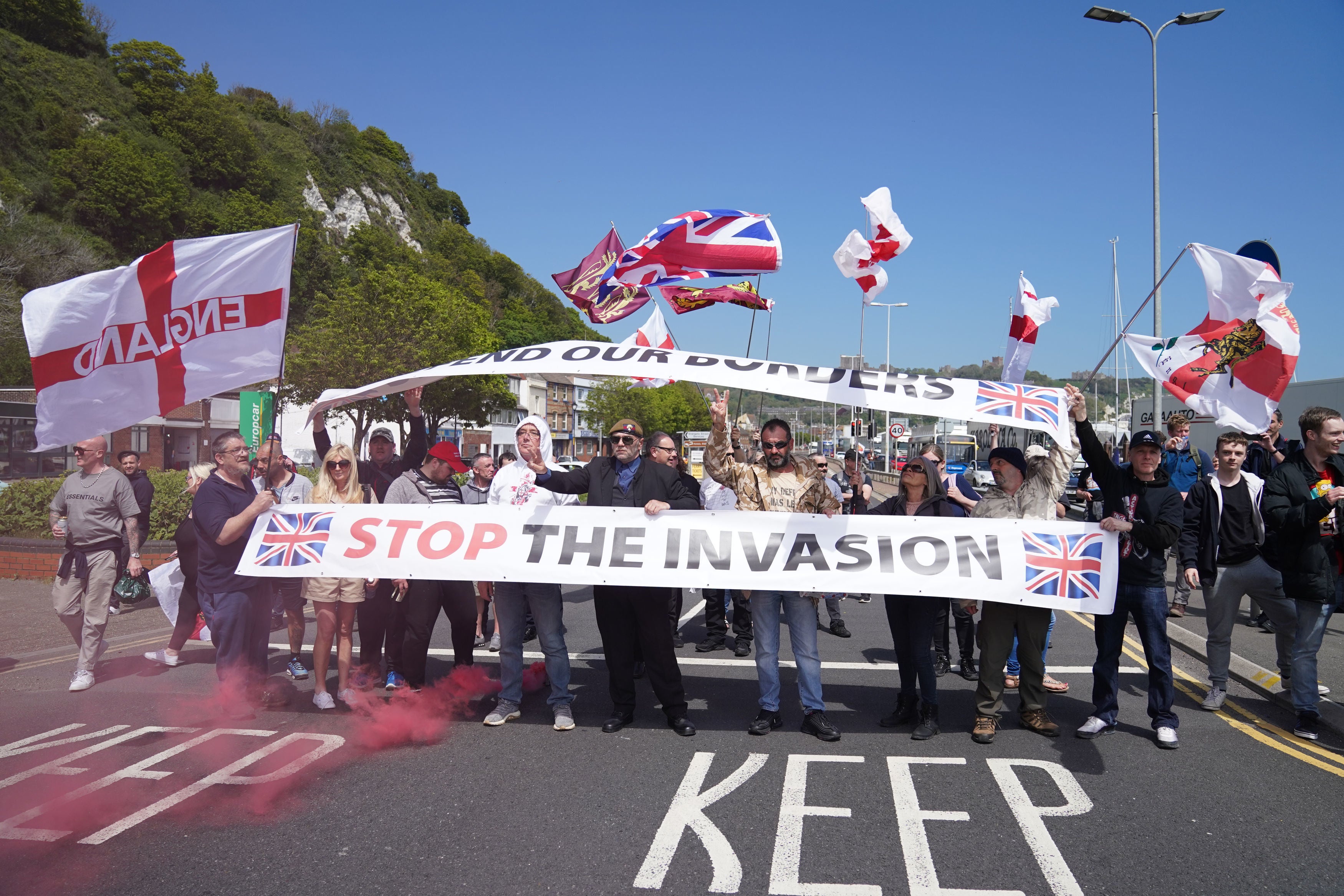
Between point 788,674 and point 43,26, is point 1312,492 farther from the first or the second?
point 43,26

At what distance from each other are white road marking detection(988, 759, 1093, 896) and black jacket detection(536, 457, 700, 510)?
2.48 m

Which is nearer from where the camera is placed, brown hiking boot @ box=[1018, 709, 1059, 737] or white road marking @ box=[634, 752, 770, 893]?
white road marking @ box=[634, 752, 770, 893]

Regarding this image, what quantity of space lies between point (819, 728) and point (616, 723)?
1.34 meters

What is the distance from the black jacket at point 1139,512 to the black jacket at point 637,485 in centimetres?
264

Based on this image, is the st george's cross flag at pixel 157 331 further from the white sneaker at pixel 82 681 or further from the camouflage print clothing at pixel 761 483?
the camouflage print clothing at pixel 761 483

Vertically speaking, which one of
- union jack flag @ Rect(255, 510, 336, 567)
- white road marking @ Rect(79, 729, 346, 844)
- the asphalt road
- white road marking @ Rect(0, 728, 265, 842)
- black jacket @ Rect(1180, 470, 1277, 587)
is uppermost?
black jacket @ Rect(1180, 470, 1277, 587)

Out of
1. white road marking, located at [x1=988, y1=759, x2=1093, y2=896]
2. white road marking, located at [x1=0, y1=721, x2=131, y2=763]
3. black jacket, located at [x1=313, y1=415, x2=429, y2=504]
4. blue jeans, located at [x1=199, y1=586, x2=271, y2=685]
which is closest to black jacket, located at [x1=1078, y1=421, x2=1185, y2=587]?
white road marking, located at [x1=988, y1=759, x2=1093, y2=896]

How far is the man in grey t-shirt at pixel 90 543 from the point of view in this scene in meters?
6.73

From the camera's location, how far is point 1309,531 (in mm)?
5672

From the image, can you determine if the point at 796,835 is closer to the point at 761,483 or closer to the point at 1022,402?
the point at 761,483

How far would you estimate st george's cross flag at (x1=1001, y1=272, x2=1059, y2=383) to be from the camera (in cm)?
656

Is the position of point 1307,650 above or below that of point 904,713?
above

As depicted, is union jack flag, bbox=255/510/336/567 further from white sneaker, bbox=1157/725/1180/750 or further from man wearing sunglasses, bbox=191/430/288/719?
white sneaker, bbox=1157/725/1180/750

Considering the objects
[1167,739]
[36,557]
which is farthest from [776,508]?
[36,557]
